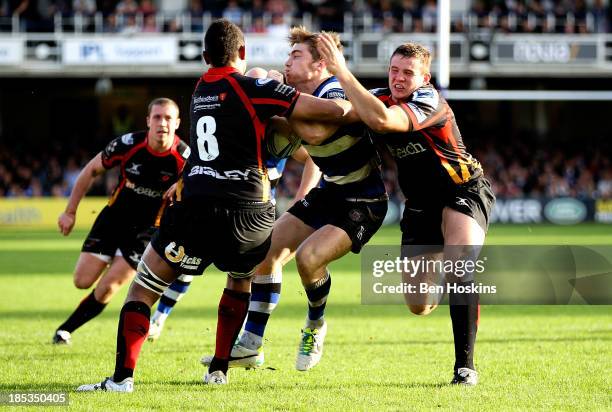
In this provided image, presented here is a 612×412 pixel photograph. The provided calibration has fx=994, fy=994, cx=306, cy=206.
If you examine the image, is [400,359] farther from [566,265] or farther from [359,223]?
[566,265]

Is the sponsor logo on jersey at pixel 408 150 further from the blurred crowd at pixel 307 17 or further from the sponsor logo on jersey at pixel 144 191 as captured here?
the blurred crowd at pixel 307 17

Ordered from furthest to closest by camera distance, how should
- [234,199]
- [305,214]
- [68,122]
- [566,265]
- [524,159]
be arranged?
[68,122], [524,159], [566,265], [305,214], [234,199]

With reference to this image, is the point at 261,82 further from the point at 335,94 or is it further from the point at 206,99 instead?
the point at 335,94

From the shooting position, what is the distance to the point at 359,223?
7047 millimetres

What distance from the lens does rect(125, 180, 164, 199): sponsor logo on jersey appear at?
925 cm

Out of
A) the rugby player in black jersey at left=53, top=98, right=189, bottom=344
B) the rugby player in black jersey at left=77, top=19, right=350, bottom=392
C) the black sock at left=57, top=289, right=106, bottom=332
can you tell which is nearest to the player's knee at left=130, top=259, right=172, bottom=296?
the rugby player in black jersey at left=77, top=19, right=350, bottom=392

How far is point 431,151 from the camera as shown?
22.7 ft

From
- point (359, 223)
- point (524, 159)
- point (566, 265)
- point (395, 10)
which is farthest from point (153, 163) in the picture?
point (524, 159)

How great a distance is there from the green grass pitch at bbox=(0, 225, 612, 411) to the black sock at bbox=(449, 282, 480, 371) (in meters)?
0.21

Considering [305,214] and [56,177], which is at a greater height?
[305,214]

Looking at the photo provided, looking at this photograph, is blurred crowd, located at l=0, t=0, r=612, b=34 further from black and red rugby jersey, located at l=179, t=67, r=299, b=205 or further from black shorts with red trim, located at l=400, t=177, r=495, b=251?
black and red rugby jersey, located at l=179, t=67, r=299, b=205

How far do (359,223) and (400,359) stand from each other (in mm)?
1501

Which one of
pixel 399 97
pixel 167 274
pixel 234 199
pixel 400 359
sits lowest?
pixel 400 359

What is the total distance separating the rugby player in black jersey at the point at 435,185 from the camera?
6691 mm
